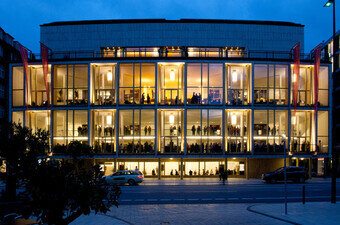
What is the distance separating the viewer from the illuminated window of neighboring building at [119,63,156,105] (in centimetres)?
3822

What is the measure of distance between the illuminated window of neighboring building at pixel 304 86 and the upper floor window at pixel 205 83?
9.05 metres

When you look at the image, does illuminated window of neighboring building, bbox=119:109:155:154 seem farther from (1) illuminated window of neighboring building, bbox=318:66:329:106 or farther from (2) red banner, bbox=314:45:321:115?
(1) illuminated window of neighboring building, bbox=318:66:329:106

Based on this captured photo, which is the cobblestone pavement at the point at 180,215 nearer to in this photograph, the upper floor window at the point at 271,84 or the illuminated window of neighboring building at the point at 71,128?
the illuminated window of neighboring building at the point at 71,128

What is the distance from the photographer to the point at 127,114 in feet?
126

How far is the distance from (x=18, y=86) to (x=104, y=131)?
12348 mm

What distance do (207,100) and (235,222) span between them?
81.1 ft

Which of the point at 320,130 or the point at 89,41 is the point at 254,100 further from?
the point at 89,41

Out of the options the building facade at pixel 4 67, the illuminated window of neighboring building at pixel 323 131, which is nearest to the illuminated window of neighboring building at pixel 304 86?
the illuminated window of neighboring building at pixel 323 131

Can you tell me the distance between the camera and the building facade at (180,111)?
38.0 meters

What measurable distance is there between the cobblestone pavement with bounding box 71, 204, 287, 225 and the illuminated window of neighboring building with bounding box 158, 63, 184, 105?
20.5 meters

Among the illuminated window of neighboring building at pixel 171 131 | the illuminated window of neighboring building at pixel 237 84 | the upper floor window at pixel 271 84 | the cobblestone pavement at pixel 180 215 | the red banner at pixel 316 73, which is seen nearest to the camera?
the cobblestone pavement at pixel 180 215

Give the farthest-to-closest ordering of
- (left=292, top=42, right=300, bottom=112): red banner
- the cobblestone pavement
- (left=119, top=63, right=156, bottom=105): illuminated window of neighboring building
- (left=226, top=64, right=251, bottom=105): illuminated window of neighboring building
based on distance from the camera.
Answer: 1. (left=226, top=64, right=251, bottom=105): illuminated window of neighboring building
2. (left=119, top=63, right=156, bottom=105): illuminated window of neighboring building
3. (left=292, top=42, right=300, bottom=112): red banner
4. the cobblestone pavement

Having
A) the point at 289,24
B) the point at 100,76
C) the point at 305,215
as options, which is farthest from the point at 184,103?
the point at 305,215

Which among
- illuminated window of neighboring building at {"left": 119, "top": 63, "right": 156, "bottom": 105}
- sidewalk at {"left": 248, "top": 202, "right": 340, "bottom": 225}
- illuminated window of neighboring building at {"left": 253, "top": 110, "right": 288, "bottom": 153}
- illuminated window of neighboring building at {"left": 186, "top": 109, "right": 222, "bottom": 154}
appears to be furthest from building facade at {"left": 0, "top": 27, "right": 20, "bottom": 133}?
sidewalk at {"left": 248, "top": 202, "right": 340, "bottom": 225}
